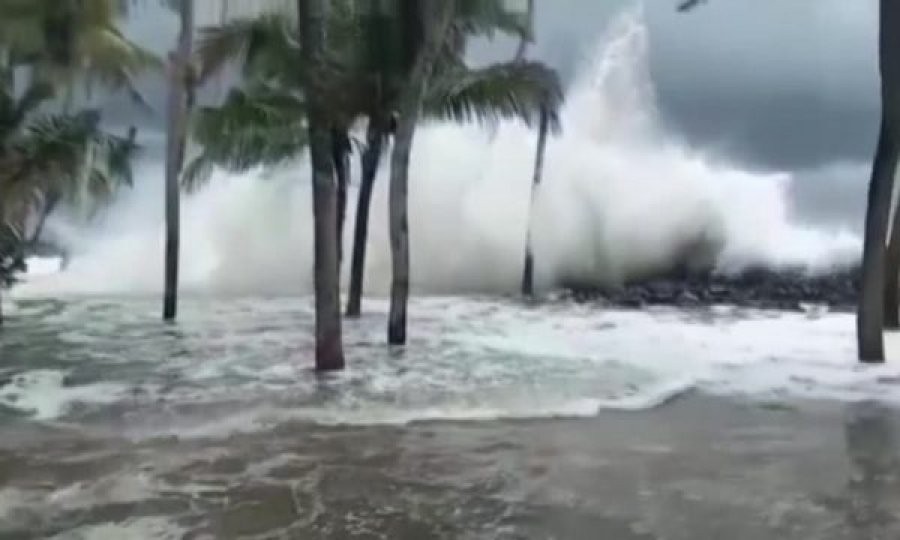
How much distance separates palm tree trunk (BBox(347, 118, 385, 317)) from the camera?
16.7m

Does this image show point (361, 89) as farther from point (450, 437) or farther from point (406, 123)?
point (450, 437)

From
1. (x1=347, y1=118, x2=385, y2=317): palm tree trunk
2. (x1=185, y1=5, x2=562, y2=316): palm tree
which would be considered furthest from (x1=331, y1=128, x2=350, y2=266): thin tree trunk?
(x1=347, y1=118, x2=385, y2=317): palm tree trunk

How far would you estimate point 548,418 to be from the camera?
9.45 meters

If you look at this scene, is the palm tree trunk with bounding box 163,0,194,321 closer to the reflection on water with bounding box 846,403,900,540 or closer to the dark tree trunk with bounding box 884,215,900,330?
the dark tree trunk with bounding box 884,215,900,330

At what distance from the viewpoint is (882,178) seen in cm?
1194

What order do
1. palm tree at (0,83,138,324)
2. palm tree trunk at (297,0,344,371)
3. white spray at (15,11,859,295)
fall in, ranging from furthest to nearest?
white spray at (15,11,859,295)
palm tree at (0,83,138,324)
palm tree trunk at (297,0,344,371)

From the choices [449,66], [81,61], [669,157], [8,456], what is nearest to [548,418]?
[8,456]

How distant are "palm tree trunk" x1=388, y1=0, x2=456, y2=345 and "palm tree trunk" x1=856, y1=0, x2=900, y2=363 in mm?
4319

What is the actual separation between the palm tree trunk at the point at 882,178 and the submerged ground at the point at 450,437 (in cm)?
67

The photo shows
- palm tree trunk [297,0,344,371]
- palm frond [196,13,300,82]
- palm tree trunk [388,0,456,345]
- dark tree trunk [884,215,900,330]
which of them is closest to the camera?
palm tree trunk [297,0,344,371]

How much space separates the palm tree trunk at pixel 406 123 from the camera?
12.8 metres

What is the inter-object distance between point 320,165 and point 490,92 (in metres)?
4.62

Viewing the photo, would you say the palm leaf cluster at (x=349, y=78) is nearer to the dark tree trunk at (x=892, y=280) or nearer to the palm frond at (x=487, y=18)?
the palm frond at (x=487, y=18)

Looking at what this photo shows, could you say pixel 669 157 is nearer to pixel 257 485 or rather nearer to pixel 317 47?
pixel 317 47
